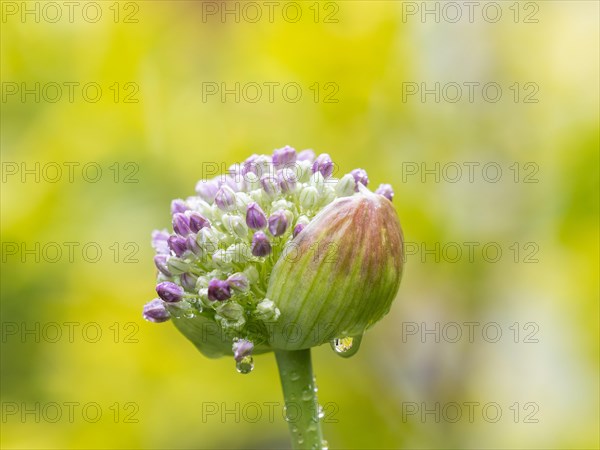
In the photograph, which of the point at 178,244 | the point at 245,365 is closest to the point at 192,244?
the point at 178,244

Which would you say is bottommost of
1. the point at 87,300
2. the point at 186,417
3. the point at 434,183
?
the point at 186,417

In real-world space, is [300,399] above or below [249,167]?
below

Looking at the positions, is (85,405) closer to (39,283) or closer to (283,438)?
(39,283)

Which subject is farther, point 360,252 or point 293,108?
point 293,108

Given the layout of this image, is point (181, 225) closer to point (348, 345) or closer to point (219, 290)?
point (219, 290)

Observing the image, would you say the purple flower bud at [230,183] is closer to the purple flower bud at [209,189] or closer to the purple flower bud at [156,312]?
the purple flower bud at [209,189]

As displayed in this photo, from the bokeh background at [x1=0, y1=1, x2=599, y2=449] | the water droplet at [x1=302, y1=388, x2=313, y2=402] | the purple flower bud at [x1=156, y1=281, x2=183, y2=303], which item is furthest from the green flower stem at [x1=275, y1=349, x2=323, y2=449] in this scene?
the bokeh background at [x1=0, y1=1, x2=599, y2=449]

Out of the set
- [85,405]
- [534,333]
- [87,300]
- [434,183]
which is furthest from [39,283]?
[534,333]

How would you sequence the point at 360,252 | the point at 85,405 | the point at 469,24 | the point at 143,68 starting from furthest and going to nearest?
the point at 143,68 < the point at 469,24 < the point at 85,405 < the point at 360,252
